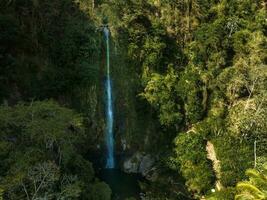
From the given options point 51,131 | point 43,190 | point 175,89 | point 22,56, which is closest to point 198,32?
point 175,89

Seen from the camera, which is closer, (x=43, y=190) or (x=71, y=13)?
(x=43, y=190)

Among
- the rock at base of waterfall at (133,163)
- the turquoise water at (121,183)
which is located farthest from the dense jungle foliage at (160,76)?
the turquoise water at (121,183)

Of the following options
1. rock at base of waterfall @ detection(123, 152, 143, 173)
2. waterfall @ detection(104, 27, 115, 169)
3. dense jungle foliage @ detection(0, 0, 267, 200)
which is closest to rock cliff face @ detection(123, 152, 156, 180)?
rock at base of waterfall @ detection(123, 152, 143, 173)

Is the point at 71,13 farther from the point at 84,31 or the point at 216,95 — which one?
the point at 216,95

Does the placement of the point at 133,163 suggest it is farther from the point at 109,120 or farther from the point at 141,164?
the point at 109,120

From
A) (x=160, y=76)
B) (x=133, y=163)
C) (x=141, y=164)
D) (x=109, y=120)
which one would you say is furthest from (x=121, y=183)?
(x=160, y=76)

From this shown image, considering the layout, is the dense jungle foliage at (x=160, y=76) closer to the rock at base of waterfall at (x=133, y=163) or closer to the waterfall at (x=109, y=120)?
the waterfall at (x=109, y=120)
